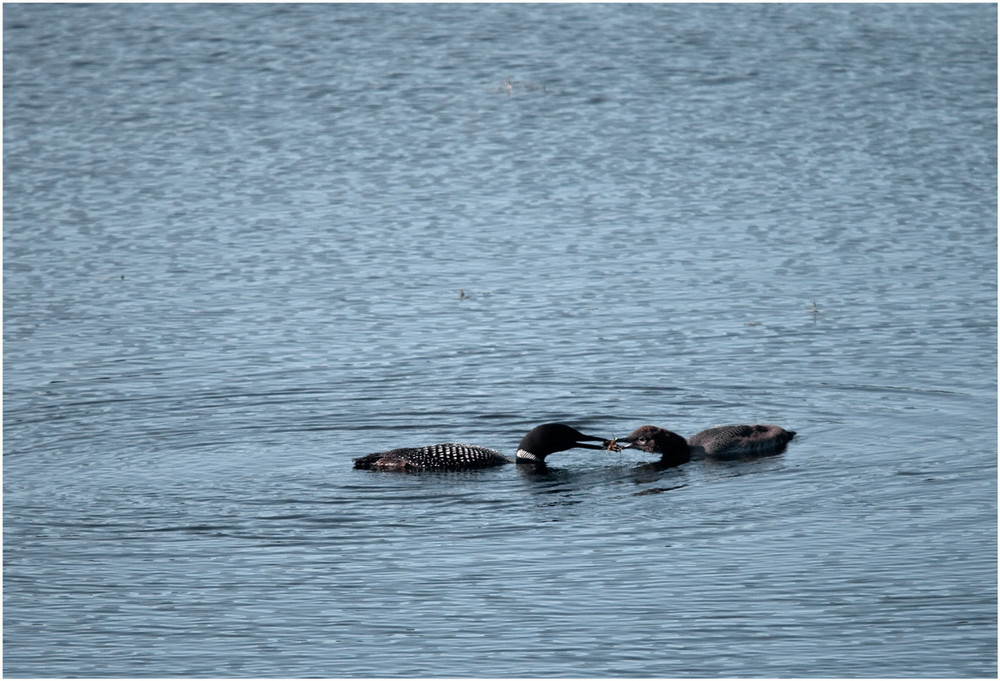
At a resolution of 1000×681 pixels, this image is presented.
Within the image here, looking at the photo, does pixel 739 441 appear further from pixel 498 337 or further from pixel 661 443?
pixel 498 337

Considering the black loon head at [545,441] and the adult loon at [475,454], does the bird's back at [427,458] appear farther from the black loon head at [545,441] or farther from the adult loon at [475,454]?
the black loon head at [545,441]

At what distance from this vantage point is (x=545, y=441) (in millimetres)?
13078

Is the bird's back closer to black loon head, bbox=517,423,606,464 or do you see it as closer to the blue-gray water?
the blue-gray water

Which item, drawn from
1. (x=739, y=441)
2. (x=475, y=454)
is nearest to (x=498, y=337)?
(x=475, y=454)

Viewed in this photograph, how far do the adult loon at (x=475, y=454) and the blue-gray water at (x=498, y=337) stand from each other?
0.15m

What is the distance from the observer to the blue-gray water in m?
10.1

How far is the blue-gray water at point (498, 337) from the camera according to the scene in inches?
400

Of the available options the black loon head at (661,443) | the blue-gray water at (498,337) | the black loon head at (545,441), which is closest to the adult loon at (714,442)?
the black loon head at (661,443)

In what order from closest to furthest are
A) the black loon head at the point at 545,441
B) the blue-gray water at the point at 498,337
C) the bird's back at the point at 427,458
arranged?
the blue-gray water at the point at 498,337 < the bird's back at the point at 427,458 < the black loon head at the point at 545,441

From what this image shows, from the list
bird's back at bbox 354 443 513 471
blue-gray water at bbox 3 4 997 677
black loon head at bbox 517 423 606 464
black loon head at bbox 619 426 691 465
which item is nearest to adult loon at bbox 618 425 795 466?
black loon head at bbox 619 426 691 465

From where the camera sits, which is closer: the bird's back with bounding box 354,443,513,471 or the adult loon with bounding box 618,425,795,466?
the bird's back with bounding box 354,443,513,471

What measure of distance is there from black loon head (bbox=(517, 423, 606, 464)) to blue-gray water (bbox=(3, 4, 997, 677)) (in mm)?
192

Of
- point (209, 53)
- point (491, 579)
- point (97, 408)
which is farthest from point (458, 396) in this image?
point (209, 53)

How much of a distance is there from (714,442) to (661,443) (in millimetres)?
411
